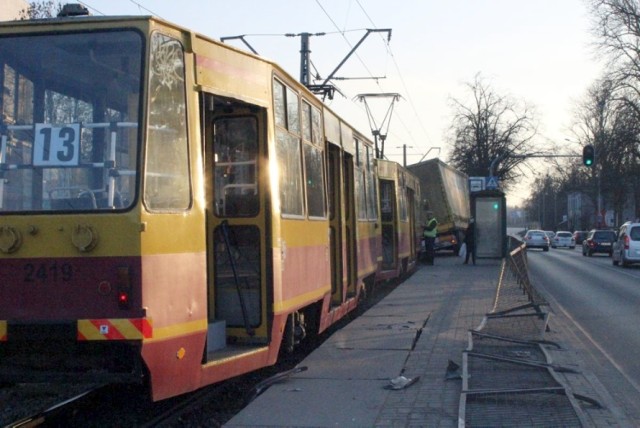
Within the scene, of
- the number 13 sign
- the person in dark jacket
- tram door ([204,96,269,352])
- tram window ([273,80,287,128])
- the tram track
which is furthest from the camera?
the person in dark jacket

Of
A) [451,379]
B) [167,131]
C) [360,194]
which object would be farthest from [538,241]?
[167,131]

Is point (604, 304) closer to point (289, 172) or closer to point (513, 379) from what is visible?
point (513, 379)

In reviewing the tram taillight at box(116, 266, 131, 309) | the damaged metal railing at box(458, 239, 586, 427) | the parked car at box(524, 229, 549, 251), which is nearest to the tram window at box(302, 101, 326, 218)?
the damaged metal railing at box(458, 239, 586, 427)

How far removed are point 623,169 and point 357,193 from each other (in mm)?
45395

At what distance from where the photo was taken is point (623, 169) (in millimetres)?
56719

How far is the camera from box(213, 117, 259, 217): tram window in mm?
8852

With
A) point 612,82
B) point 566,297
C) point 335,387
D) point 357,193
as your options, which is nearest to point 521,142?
point 612,82

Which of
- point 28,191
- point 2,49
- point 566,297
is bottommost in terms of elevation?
point 566,297

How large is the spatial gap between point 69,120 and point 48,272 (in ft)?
3.87

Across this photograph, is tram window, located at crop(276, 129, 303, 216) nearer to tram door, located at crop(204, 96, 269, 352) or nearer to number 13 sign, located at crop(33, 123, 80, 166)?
tram door, located at crop(204, 96, 269, 352)

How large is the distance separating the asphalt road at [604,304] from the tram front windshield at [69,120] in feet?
Result: 20.1

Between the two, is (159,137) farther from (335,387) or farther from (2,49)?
(335,387)

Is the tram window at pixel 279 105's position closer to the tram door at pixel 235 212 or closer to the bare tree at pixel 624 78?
the tram door at pixel 235 212

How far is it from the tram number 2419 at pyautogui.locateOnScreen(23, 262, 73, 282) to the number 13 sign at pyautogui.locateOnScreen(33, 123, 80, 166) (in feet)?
2.50
